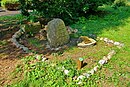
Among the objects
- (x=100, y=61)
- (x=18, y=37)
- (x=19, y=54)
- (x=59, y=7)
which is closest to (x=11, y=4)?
(x=59, y=7)

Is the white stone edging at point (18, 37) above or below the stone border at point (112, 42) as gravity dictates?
below

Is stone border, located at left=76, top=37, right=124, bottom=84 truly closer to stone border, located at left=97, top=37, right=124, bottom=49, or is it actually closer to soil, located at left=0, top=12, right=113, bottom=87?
stone border, located at left=97, top=37, right=124, bottom=49

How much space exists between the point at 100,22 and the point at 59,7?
217 centimetres

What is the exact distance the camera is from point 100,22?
11.4m

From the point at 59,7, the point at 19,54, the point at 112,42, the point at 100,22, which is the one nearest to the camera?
the point at 19,54

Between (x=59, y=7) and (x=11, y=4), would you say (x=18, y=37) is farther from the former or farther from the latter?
(x=11, y=4)

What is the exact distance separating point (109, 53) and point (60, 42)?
6.23ft

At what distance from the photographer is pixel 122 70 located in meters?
6.71

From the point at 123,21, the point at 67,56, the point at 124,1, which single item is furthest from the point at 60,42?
the point at 124,1

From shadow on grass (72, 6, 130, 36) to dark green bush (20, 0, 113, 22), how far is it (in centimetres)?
57

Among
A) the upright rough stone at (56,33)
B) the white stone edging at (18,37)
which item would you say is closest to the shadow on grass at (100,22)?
the upright rough stone at (56,33)

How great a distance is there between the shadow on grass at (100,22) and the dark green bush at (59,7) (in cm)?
57

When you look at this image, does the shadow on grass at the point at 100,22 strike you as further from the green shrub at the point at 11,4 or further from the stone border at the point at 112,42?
the green shrub at the point at 11,4

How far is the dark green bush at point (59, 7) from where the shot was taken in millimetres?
11195
